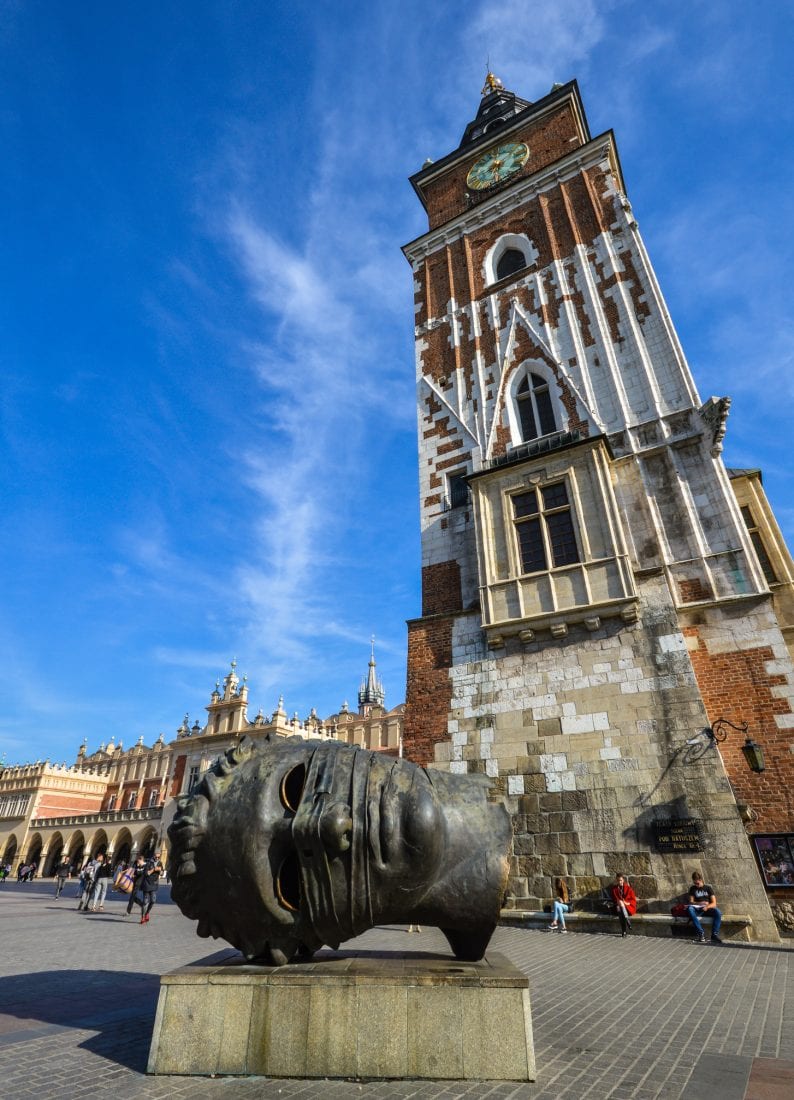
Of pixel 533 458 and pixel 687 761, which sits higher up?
→ pixel 533 458

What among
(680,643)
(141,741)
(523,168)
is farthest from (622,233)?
(141,741)

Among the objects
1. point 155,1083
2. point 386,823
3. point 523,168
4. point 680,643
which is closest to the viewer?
point 155,1083

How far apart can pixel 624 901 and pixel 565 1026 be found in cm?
615

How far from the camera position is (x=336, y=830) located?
3.63m

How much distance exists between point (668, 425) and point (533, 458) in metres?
3.30

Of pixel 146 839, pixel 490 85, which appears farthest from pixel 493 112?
pixel 146 839

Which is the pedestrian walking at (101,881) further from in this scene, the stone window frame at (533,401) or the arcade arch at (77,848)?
the arcade arch at (77,848)

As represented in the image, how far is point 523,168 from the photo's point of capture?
21406 millimetres

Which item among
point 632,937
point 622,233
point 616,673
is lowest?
point 632,937

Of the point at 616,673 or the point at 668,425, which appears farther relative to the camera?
the point at 668,425

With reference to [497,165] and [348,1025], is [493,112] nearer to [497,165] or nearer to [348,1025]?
[497,165]

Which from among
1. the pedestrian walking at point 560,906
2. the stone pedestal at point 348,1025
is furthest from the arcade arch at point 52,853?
the stone pedestal at point 348,1025

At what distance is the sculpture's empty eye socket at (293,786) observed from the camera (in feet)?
13.3

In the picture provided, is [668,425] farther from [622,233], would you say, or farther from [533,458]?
[622,233]
